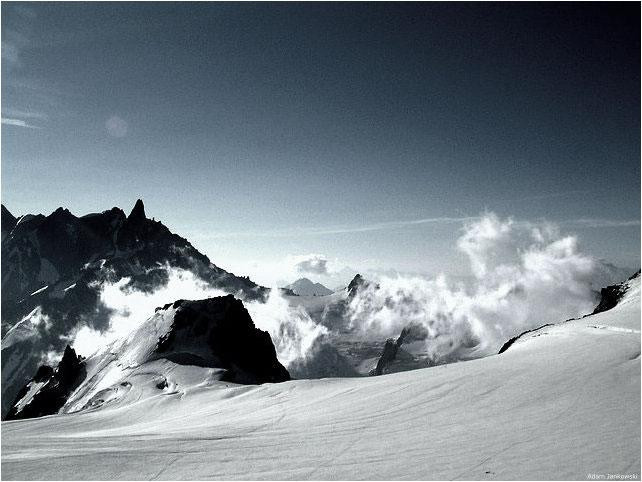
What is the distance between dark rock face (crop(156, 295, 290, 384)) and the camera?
7119 centimetres

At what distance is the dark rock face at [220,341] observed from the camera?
71.2m

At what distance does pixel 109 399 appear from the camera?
53.6 meters

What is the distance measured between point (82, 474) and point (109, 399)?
2070 inches

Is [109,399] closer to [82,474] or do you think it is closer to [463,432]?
[82,474]

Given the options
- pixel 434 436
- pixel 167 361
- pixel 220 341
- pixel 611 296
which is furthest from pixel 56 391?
pixel 611 296

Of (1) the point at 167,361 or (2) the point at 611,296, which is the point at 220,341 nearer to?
(1) the point at 167,361

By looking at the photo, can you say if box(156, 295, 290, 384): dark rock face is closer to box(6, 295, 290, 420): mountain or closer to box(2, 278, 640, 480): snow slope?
box(6, 295, 290, 420): mountain

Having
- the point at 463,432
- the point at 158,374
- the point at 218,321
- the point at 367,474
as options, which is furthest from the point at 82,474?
the point at 218,321

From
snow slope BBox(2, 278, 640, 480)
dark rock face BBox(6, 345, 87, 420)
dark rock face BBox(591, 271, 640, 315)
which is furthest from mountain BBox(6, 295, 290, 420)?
dark rock face BBox(591, 271, 640, 315)

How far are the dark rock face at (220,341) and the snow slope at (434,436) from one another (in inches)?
2115

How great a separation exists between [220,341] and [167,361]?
16.8 meters

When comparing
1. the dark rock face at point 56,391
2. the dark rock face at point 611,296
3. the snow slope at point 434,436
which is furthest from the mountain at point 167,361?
the dark rock face at point 611,296

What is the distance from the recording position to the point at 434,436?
12.3 meters

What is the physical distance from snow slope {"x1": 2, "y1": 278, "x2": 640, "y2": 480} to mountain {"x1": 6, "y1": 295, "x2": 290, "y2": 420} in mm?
41321
